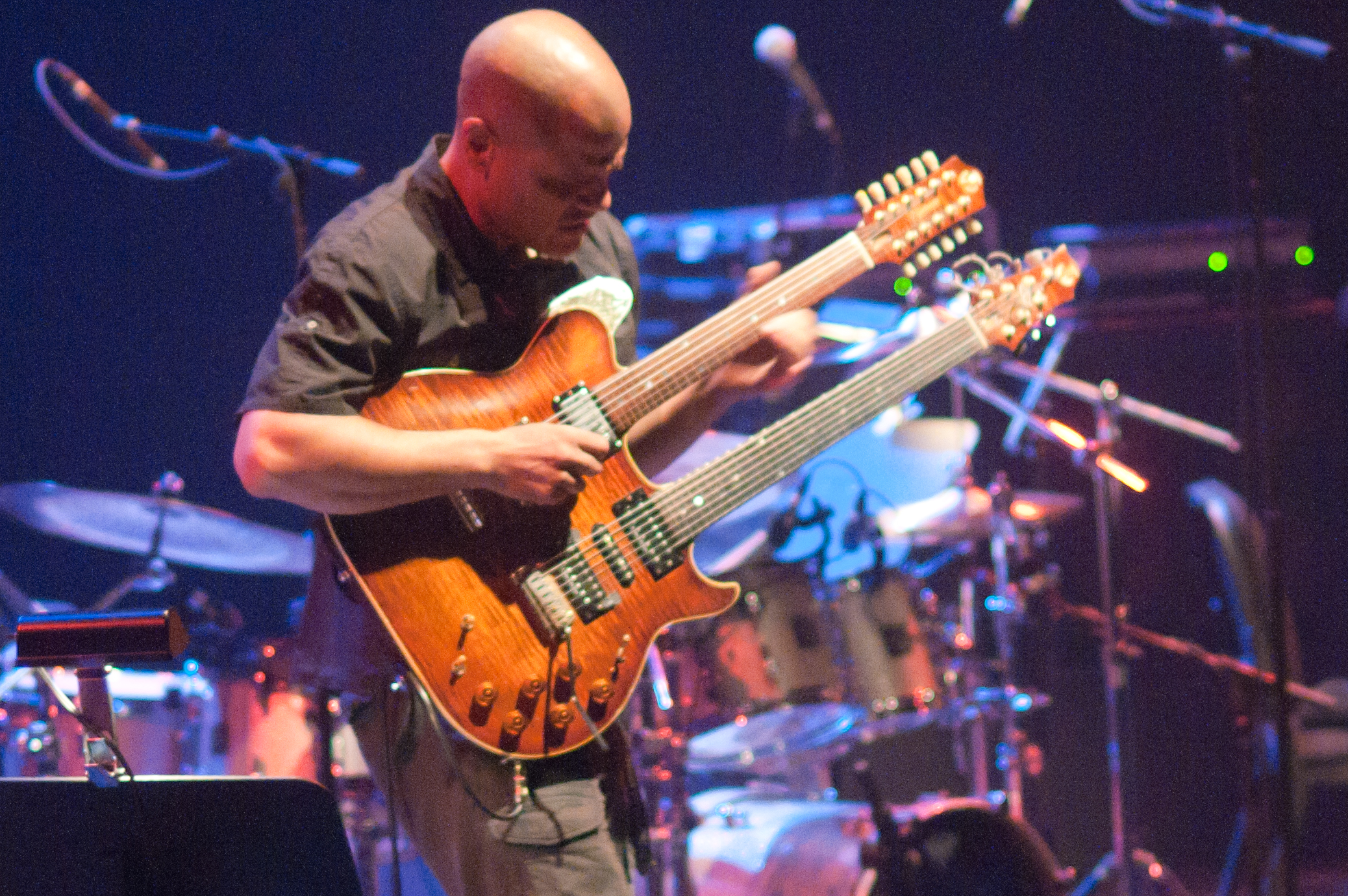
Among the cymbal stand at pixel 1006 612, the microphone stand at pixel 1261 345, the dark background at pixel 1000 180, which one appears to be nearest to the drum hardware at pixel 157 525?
the dark background at pixel 1000 180

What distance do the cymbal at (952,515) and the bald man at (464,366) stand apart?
105 inches

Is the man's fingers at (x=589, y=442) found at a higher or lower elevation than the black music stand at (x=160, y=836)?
higher

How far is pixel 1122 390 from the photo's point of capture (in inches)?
258

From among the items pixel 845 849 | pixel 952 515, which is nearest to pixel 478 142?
pixel 845 849

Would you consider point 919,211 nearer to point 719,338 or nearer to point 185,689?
point 719,338

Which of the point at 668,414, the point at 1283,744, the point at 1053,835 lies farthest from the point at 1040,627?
the point at 668,414

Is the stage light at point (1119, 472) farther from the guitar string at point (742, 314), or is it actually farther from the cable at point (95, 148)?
the cable at point (95, 148)

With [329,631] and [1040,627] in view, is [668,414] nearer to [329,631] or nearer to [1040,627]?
[329,631]

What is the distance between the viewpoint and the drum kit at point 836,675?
4.04 meters

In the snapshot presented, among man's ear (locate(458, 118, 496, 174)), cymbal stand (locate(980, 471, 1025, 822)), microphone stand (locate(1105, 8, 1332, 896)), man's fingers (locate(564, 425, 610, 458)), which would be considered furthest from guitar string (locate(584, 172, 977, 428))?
cymbal stand (locate(980, 471, 1025, 822))

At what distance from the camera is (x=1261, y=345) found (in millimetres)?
3459

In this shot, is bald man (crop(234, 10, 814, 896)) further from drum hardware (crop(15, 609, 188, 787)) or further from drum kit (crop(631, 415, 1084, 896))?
drum kit (crop(631, 415, 1084, 896))

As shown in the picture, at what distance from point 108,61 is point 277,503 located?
205cm

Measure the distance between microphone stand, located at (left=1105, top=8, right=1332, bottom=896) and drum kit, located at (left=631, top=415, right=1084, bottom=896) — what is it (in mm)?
979
